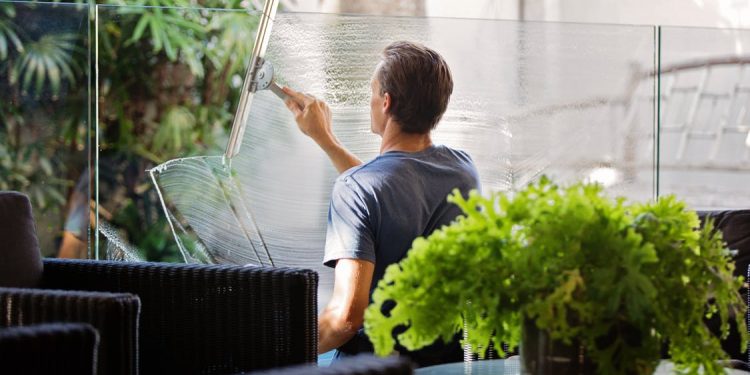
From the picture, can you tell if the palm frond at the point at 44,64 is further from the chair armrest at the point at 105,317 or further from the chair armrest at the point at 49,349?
the chair armrest at the point at 49,349

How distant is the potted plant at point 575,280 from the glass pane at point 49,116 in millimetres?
1690

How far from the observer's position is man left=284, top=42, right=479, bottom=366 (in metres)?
2.01

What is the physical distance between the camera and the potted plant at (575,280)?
1.24 m

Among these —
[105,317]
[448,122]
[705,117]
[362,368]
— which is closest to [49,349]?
[105,317]

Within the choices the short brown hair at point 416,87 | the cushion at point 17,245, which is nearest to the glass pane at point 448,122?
the cushion at point 17,245

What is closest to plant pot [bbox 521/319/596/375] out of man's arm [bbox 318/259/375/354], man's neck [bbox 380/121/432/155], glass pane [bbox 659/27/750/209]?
man's arm [bbox 318/259/375/354]

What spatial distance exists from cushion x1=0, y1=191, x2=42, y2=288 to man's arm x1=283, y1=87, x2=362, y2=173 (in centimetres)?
87

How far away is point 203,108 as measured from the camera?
290 cm

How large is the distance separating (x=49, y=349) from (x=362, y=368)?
0.50 metres

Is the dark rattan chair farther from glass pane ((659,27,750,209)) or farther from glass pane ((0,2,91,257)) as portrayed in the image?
glass pane ((659,27,750,209))

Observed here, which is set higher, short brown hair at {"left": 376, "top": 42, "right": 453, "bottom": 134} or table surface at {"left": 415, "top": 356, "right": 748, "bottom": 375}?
short brown hair at {"left": 376, "top": 42, "right": 453, "bottom": 134}

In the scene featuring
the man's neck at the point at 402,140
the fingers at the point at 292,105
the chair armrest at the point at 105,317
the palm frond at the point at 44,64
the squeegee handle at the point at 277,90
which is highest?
the palm frond at the point at 44,64

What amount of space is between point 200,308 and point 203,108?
2.99 feet

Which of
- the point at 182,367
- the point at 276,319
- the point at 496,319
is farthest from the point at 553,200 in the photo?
the point at 182,367
